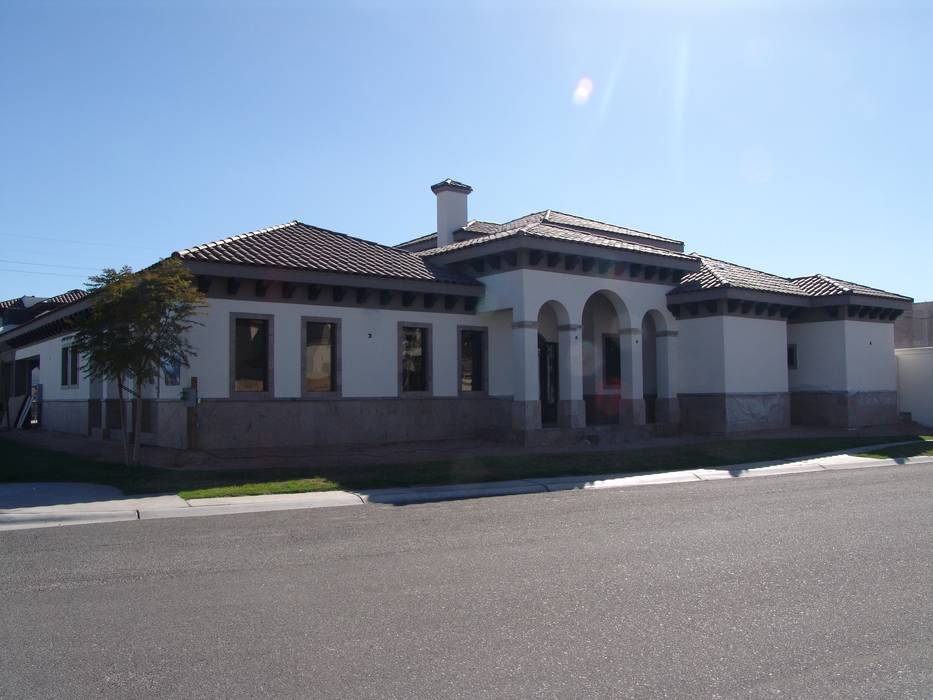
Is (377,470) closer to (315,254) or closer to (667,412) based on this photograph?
(315,254)

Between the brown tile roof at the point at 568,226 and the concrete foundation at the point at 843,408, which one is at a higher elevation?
the brown tile roof at the point at 568,226

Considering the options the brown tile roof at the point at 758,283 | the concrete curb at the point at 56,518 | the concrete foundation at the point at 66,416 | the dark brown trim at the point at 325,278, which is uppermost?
the brown tile roof at the point at 758,283

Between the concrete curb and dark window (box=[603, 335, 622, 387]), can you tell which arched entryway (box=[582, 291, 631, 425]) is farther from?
the concrete curb

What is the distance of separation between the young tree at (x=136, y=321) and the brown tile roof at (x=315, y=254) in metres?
1.54

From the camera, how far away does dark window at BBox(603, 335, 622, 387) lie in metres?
27.2

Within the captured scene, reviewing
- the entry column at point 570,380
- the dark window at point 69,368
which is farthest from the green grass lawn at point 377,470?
the dark window at point 69,368

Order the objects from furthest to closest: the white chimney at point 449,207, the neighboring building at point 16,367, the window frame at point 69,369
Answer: the neighboring building at point 16,367
the white chimney at point 449,207
the window frame at point 69,369

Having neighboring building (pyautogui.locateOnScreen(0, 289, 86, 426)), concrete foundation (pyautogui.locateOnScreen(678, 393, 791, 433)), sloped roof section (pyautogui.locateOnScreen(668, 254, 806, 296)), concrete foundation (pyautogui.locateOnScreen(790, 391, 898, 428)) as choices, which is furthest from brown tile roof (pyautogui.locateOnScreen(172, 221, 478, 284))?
neighboring building (pyautogui.locateOnScreen(0, 289, 86, 426))

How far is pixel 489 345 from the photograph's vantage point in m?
23.6

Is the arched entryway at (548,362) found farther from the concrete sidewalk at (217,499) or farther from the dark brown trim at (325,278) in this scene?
the concrete sidewalk at (217,499)

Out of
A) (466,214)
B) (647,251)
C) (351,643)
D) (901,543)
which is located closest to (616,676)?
(351,643)

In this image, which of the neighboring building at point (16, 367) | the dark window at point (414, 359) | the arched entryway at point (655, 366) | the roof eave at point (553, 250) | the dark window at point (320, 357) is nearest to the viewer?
the dark window at point (320, 357)

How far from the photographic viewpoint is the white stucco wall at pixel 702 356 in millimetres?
24984

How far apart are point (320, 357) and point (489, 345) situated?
5245mm
